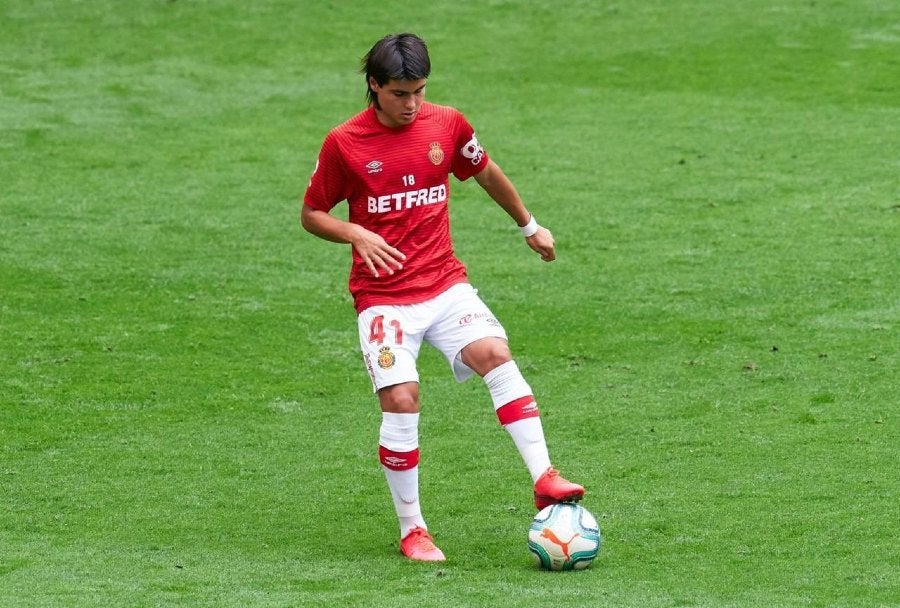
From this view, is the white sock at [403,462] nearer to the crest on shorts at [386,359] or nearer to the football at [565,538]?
the crest on shorts at [386,359]

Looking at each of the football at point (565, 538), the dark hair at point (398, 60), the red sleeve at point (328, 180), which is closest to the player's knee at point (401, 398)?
the football at point (565, 538)

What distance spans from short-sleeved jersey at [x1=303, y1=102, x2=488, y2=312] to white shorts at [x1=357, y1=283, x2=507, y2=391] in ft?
0.19

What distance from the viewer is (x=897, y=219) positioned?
12.8 metres

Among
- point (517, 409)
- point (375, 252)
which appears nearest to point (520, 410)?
point (517, 409)

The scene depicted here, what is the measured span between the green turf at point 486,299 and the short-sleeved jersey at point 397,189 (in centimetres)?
117

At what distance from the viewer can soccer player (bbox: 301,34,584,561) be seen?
6.42 metres

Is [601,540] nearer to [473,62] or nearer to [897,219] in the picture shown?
[897,219]

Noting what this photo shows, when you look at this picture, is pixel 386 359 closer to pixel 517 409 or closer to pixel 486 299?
pixel 517 409

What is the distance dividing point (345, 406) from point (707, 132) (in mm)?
7858

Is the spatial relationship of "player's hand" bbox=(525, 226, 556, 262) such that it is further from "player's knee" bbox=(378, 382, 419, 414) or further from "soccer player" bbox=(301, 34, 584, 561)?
"player's knee" bbox=(378, 382, 419, 414)

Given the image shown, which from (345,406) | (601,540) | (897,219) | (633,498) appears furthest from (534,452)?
(897,219)

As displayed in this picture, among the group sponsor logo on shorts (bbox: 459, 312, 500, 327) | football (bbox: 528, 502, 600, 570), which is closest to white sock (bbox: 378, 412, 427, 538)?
sponsor logo on shorts (bbox: 459, 312, 500, 327)

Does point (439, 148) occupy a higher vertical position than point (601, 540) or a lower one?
higher

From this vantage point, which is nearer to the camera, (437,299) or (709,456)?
(437,299)
